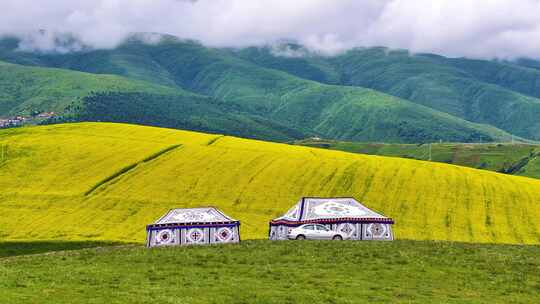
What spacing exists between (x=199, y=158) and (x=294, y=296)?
3028 inches

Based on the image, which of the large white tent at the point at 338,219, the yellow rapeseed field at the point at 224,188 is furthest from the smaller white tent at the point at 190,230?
the yellow rapeseed field at the point at 224,188

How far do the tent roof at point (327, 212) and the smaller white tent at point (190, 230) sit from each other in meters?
4.89

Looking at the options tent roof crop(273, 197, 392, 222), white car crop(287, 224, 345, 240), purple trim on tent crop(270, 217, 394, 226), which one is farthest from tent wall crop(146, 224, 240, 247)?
white car crop(287, 224, 345, 240)

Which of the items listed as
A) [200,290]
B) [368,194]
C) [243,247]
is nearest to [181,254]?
[243,247]

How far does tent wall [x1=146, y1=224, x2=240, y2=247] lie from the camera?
212 ft

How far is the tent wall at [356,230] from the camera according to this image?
6525 cm

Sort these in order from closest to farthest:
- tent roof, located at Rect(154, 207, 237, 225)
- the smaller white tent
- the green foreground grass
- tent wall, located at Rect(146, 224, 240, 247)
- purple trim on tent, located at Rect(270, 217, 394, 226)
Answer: the green foreground grass
purple trim on tent, located at Rect(270, 217, 394, 226)
tent wall, located at Rect(146, 224, 240, 247)
the smaller white tent
tent roof, located at Rect(154, 207, 237, 225)

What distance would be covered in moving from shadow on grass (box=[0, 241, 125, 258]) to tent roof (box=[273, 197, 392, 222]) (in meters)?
19.6

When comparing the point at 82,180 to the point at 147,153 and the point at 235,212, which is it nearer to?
the point at 147,153

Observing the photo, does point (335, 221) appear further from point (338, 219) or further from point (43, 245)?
point (43, 245)

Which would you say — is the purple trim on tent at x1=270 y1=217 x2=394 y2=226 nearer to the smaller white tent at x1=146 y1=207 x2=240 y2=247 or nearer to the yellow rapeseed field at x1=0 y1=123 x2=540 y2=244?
the smaller white tent at x1=146 y1=207 x2=240 y2=247

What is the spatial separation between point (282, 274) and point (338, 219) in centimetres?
2397

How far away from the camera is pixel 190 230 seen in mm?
65062

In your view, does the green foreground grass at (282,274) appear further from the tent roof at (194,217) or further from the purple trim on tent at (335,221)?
the tent roof at (194,217)
